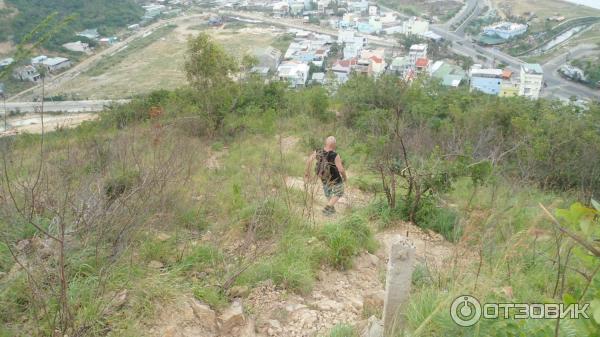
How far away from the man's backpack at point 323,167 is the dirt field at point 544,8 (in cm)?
3934

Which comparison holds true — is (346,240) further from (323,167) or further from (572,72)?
(572,72)

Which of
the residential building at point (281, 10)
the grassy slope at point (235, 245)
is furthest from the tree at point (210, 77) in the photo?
the residential building at point (281, 10)

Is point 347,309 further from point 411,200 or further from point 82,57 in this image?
point 82,57

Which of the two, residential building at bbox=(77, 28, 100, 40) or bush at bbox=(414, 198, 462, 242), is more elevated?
bush at bbox=(414, 198, 462, 242)

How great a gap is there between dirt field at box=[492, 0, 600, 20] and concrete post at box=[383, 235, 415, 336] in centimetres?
4127

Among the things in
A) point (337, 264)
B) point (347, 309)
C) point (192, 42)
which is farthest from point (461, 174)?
point (192, 42)

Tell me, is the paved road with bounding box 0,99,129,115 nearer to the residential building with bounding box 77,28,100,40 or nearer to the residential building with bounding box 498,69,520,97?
the residential building with bounding box 77,28,100,40

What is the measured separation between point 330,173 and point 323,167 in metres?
0.19

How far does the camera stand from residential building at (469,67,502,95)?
865 inches

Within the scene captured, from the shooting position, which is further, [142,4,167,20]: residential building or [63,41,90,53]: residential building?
[142,4,167,20]: residential building

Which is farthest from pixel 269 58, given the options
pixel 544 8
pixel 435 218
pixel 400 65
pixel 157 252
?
pixel 544 8

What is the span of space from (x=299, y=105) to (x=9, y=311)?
8.30m

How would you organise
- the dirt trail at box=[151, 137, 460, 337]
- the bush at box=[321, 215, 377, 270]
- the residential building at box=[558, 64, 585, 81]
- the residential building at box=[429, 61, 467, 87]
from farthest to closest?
1. the residential building at box=[558, 64, 585, 81]
2. the residential building at box=[429, 61, 467, 87]
3. the bush at box=[321, 215, 377, 270]
4. the dirt trail at box=[151, 137, 460, 337]

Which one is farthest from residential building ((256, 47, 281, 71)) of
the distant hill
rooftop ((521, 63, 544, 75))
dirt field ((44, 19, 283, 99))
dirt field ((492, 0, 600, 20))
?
dirt field ((492, 0, 600, 20))
